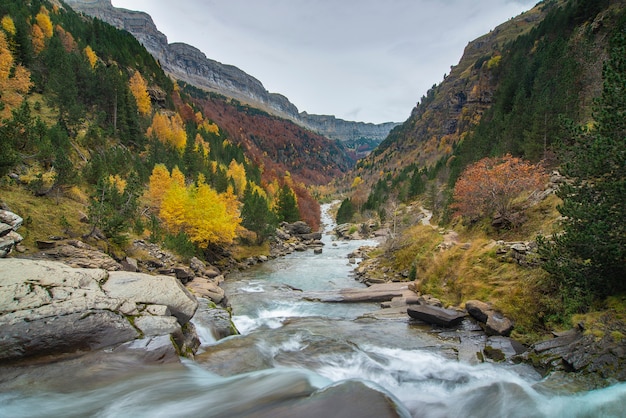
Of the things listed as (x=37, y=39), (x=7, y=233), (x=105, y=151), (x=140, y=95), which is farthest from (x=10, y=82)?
(x=7, y=233)

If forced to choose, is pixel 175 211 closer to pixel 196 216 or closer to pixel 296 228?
pixel 196 216

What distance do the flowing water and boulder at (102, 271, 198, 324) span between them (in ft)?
5.39

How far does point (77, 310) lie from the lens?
8.03m

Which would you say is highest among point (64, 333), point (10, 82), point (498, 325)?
point (10, 82)

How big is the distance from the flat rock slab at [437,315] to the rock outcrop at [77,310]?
991 cm

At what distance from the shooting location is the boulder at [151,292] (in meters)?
9.81

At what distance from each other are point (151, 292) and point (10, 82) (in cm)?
4840

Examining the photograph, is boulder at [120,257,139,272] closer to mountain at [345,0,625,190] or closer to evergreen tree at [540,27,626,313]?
evergreen tree at [540,27,626,313]

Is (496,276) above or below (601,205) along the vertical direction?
below

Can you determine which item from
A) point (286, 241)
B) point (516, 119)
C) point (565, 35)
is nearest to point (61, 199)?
point (286, 241)

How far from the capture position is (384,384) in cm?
945

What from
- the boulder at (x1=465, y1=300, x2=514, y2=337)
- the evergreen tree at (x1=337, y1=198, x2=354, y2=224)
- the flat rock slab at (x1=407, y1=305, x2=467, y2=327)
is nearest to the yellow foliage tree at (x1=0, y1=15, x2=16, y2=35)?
the flat rock slab at (x1=407, y1=305, x2=467, y2=327)

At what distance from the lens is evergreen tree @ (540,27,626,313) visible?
8969 millimetres

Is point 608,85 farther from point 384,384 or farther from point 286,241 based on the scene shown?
point 286,241
